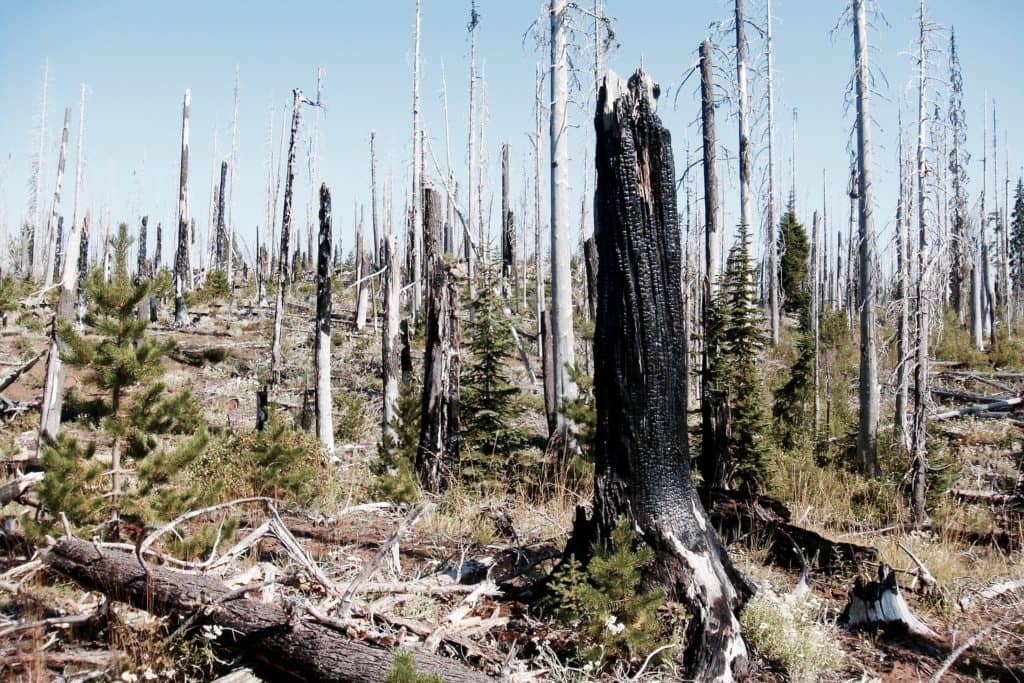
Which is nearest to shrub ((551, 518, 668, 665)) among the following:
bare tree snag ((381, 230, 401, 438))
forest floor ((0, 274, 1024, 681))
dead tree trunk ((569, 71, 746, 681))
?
forest floor ((0, 274, 1024, 681))

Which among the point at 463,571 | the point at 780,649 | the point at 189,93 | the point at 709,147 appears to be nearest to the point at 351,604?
the point at 463,571

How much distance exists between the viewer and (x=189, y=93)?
2725 cm

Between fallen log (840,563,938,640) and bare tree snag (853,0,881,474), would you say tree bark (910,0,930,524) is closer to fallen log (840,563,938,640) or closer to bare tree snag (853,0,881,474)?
bare tree snag (853,0,881,474)

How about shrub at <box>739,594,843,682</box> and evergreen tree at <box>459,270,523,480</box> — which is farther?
evergreen tree at <box>459,270,523,480</box>

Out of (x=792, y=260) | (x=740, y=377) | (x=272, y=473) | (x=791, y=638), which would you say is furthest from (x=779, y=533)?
(x=792, y=260)

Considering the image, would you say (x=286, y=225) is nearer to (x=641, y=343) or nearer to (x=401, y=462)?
(x=401, y=462)

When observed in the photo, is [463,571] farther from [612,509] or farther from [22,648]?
[22,648]

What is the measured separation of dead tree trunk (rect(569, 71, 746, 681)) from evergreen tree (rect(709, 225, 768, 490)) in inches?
193

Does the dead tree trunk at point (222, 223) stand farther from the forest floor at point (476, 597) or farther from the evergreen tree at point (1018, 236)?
the evergreen tree at point (1018, 236)

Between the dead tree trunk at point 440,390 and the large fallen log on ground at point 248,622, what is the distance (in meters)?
3.77

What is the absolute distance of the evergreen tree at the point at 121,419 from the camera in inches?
195

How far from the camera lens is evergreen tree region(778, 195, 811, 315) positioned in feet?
113

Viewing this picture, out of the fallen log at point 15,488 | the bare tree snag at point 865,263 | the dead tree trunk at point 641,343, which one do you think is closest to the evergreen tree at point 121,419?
the fallen log at point 15,488

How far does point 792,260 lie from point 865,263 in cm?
2413
